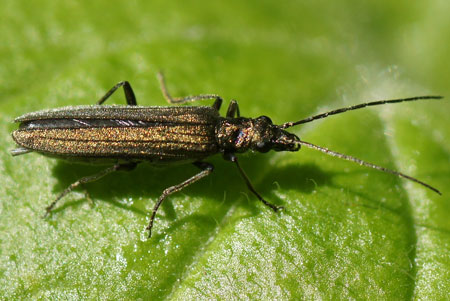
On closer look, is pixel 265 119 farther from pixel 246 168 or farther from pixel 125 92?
pixel 125 92

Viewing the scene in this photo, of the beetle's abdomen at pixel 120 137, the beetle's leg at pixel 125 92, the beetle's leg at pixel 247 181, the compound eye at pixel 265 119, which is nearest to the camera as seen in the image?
the beetle's leg at pixel 247 181

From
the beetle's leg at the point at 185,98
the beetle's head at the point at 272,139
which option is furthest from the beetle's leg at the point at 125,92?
the beetle's head at the point at 272,139

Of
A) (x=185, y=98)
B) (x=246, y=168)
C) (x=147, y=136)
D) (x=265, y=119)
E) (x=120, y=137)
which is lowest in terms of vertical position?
(x=120, y=137)

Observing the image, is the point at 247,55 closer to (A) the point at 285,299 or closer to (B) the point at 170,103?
(B) the point at 170,103

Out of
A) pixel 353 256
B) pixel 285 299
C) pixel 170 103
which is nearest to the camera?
pixel 285 299

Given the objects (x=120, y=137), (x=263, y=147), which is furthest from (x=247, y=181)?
(x=120, y=137)

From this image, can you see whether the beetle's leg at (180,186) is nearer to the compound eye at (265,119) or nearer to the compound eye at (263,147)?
the compound eye at (263,147)

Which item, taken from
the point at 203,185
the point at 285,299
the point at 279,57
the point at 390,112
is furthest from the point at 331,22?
the point at 285,299
